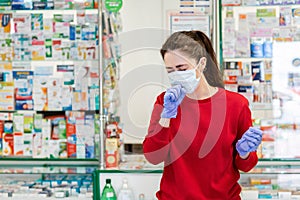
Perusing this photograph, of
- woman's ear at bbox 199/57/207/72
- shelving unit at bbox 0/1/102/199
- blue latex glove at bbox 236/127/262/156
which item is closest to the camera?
blue latex glove at bbox 236/127/262/156

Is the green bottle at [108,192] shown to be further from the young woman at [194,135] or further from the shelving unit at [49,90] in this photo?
the young woman at [194,135]

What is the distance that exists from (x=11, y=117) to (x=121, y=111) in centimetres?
80

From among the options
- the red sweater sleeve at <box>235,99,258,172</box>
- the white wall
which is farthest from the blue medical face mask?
the white wall

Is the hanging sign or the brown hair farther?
the hanging sign

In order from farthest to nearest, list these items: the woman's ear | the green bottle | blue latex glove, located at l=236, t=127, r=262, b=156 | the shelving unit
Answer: the shelving unit → the green bottle → the woman's ear → blue latex glove, located at l=236, t=127, r=262, b=156

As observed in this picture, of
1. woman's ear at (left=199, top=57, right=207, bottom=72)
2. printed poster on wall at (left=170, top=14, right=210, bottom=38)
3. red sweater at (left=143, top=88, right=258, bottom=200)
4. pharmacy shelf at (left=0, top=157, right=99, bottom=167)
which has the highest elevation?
printed poster on wall at (left=170, top=14, right=210, bottom=38)

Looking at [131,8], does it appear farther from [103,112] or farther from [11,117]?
[11,117]

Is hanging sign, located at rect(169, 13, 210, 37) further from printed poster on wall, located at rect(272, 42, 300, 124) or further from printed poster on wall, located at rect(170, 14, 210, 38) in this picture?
printed poster on wall, located at rect(272, 42, 300, 124)

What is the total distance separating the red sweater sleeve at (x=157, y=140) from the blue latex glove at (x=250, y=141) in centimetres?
31

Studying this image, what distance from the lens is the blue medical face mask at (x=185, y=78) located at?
2.19 m

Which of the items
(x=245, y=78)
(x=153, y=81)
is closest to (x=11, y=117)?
(x=153, y=81)

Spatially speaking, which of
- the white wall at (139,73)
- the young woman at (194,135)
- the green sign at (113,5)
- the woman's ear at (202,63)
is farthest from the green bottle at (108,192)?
the woman's ear at (202,63)

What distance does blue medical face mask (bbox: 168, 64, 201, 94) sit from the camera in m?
2.19

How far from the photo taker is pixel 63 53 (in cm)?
356
